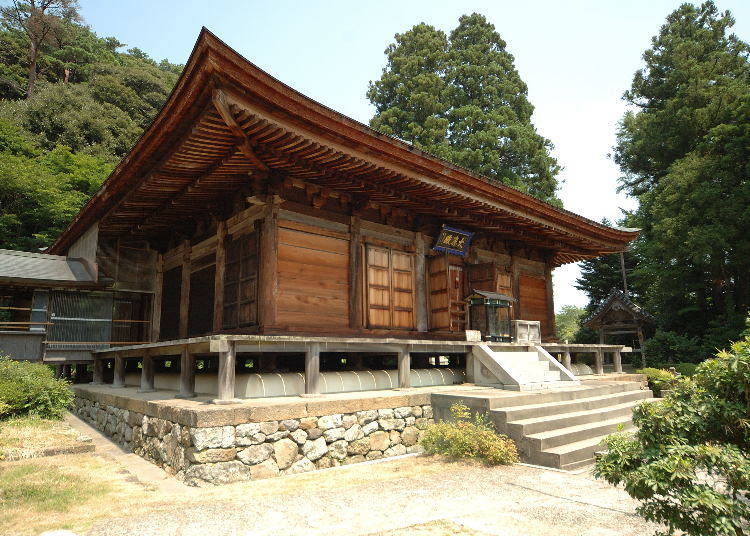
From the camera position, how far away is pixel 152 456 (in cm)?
658

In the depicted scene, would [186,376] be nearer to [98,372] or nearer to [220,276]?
[220,276]

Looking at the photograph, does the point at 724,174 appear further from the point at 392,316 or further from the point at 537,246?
the point at 392,316

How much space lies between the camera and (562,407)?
739cm

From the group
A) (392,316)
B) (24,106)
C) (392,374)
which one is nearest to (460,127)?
(392,316)

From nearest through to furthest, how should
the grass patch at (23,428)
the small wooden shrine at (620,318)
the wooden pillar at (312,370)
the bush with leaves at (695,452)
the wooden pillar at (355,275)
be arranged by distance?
the bush with leaves at (695,452), the wooden pillar at (312,370), the grass patch at (23,428), the wooden pillar at (355,275), the small wooden shrine at (620,318)

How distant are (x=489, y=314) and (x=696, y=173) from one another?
56.6 ft

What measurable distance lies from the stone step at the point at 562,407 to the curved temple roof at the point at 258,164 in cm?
434

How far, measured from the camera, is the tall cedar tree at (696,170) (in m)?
21.5

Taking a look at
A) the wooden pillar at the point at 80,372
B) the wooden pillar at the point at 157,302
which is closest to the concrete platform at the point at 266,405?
the wooden pillar at the point at 157,302

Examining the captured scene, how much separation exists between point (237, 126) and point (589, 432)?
6538 mm

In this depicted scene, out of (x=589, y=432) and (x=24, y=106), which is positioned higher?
(x=24, y=106)

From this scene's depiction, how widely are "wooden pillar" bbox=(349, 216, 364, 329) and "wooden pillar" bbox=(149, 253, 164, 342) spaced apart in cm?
658

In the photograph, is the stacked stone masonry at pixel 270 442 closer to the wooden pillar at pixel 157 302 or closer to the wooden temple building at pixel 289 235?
the wooden temple building at pixel 289 235

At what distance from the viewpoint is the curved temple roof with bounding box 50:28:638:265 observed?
6141 millimetres
